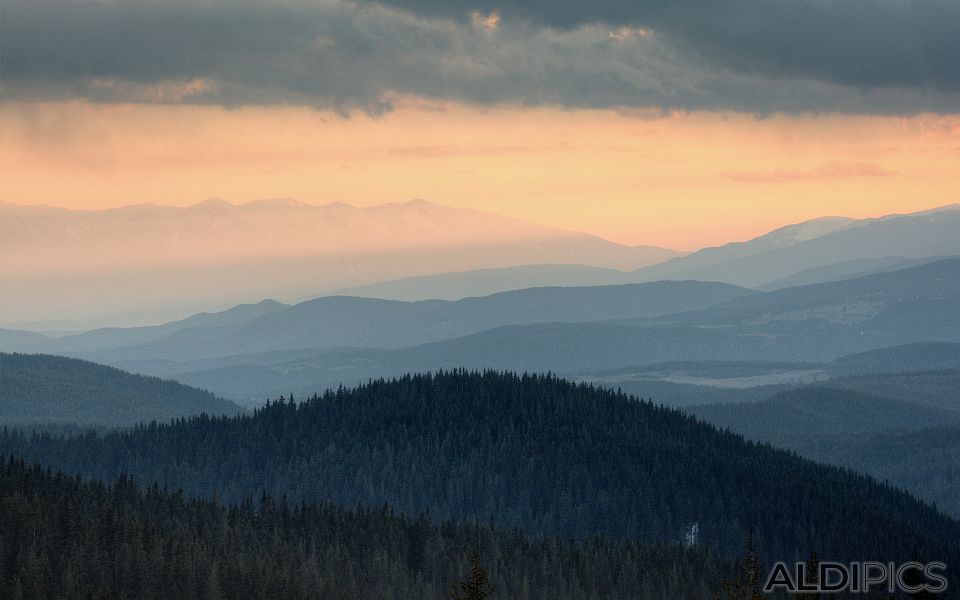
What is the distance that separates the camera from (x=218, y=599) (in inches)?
6531

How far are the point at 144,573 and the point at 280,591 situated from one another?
51.5 ft

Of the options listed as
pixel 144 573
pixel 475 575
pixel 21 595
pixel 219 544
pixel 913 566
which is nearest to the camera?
pixel 475 575

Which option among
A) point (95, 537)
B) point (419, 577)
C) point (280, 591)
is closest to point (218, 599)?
point (280, 591)

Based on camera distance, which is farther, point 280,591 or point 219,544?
point 219,544

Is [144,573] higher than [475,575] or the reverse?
the reverse

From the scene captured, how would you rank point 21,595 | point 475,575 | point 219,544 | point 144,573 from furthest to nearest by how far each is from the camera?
point 219,544 < point 144,573 < point 21,595 < point 475,575

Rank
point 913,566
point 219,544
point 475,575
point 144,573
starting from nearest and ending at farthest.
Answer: point 475,575 < point 913,566 < point 144,573 < point 219,544

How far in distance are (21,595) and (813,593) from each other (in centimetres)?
10295

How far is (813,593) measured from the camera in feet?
270

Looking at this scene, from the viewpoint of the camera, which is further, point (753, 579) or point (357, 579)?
point (357, 579)

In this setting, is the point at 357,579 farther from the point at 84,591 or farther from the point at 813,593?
the point at 813,593

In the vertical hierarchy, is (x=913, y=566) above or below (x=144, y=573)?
above

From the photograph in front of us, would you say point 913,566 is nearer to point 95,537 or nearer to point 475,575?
point 475,575

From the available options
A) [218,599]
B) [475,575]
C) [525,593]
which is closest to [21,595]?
[218,599]
